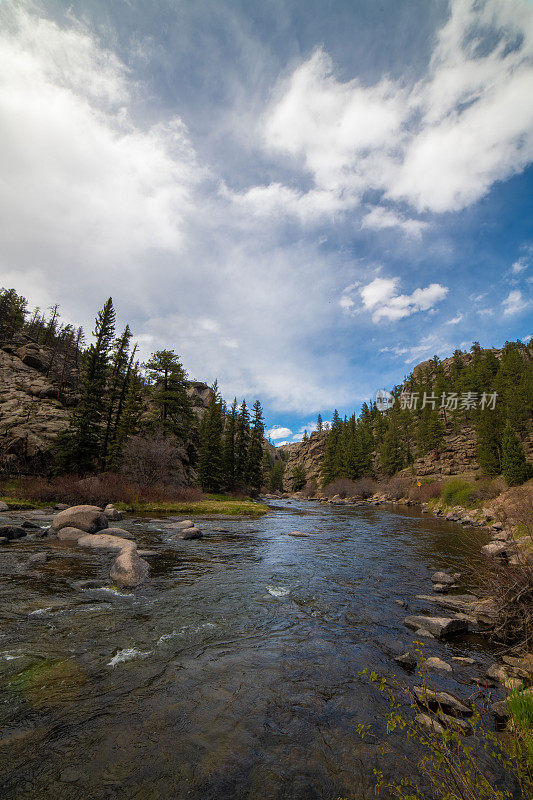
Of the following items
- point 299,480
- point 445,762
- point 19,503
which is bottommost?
point 19,503

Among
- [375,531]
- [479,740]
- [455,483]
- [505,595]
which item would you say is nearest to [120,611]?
[479,740]

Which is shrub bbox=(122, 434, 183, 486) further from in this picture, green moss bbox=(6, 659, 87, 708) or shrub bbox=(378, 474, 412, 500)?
shrub bbox=(378, 474, 412, 500)

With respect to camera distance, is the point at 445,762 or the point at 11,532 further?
the point at 11,532

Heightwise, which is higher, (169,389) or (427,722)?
(169,389)

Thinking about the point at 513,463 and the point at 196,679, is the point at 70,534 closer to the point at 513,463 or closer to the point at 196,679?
Answer: the point at 196,679

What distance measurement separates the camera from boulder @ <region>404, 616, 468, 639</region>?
6.95m

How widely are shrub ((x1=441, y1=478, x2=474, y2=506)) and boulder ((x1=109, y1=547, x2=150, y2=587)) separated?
3496cm

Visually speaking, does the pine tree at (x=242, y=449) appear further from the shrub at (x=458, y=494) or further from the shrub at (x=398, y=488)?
the shrub at (x=458, y=494)

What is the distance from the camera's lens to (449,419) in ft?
250

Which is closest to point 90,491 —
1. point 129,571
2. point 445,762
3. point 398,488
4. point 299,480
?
point 129,571

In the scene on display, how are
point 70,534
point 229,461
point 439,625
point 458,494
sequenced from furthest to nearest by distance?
point 229,461, point 458,494, point 70,534, point 439,625

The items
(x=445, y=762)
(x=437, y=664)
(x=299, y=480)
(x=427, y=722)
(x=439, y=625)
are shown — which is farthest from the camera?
(x=299, y=480)

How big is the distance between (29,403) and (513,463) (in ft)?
172

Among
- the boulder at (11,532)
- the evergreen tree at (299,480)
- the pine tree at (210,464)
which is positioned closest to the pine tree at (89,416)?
the pine tree at (210,464)
